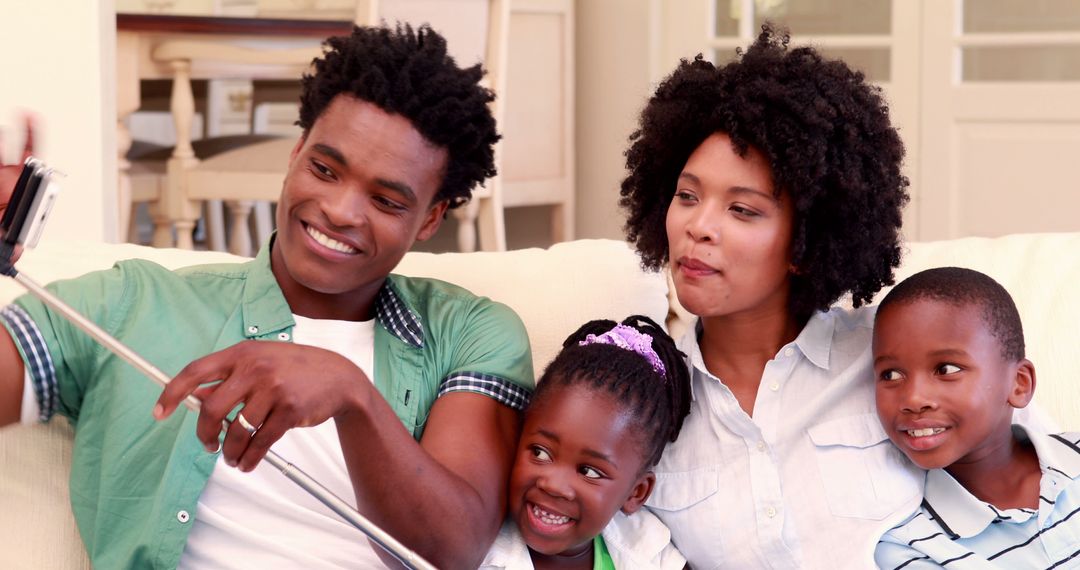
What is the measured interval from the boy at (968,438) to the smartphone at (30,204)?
924 mm

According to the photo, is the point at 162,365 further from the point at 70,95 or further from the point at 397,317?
the point at 70,95

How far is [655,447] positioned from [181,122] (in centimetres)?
237

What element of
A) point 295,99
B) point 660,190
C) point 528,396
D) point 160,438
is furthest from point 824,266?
point 295,99

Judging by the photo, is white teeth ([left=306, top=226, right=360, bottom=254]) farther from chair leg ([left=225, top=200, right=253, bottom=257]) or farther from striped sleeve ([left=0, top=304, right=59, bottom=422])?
chair leg ([left=225, top=200, right=253, bottom=257])

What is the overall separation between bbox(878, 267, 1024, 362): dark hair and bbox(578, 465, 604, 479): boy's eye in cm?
39

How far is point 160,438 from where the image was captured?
1.40 meters

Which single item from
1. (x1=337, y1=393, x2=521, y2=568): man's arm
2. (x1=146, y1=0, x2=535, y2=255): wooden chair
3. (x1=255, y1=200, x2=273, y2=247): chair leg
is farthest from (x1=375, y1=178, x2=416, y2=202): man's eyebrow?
(x1=255, y1=200, x2=273, y2=247): chair leg

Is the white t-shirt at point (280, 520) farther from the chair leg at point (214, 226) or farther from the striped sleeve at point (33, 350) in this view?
the chair leg at point (214, 226)

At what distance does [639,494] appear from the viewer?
1512mm

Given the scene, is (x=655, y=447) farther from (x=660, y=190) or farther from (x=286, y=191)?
(x=286, y=191)

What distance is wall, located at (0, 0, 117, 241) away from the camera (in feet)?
6.94

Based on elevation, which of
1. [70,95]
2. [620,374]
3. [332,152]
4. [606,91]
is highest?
[606,91]

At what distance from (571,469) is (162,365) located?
0.47 m

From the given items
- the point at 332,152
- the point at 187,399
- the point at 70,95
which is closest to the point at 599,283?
the point at 332,152
